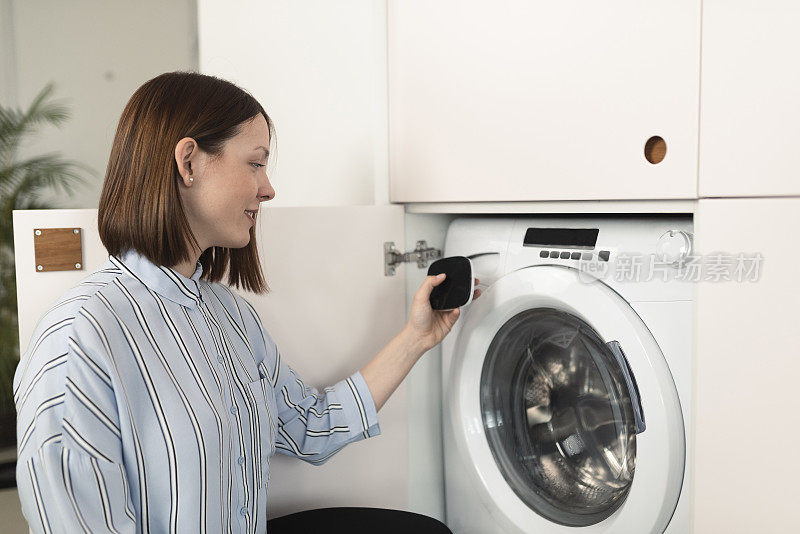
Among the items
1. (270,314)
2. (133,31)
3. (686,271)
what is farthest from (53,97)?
(686,271)

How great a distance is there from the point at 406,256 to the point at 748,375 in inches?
27.5

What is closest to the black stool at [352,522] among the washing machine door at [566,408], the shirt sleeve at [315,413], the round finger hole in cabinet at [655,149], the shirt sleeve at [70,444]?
the shirt sleeve at [315,413]

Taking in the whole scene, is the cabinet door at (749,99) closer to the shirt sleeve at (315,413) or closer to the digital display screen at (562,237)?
the digital display screen at (562,237)

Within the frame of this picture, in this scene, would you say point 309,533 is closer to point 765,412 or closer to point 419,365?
point 419,365

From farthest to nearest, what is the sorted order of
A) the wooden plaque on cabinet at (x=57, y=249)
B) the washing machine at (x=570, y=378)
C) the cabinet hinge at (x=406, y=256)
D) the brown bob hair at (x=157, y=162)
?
1. the cabinet hinge at (x=406, y=256)
2. the washing machine at (x=570, y=378)
3. the wooden plaque on cabinet at (x=57, y=249)
4. the brown bob hair at (x=157, y=162)

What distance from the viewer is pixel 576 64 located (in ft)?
3.93

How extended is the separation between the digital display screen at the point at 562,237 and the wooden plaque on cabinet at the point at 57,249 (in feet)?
2.58

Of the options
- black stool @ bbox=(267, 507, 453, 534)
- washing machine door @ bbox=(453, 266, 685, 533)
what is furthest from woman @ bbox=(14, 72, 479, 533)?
washing machine door @ bbox=(453, 266, 685, 533)

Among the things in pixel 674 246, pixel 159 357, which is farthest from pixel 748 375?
pixel 159 357

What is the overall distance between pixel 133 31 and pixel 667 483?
2730mm

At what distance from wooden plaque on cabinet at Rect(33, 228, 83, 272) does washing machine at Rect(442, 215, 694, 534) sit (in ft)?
2.45

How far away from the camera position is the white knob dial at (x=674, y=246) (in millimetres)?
1144

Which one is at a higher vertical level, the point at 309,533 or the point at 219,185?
the point at 219,185

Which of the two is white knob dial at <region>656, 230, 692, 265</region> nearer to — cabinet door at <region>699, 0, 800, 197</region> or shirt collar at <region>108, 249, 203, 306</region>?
cabinet door at <region>699, 0, 800, 197</region>
